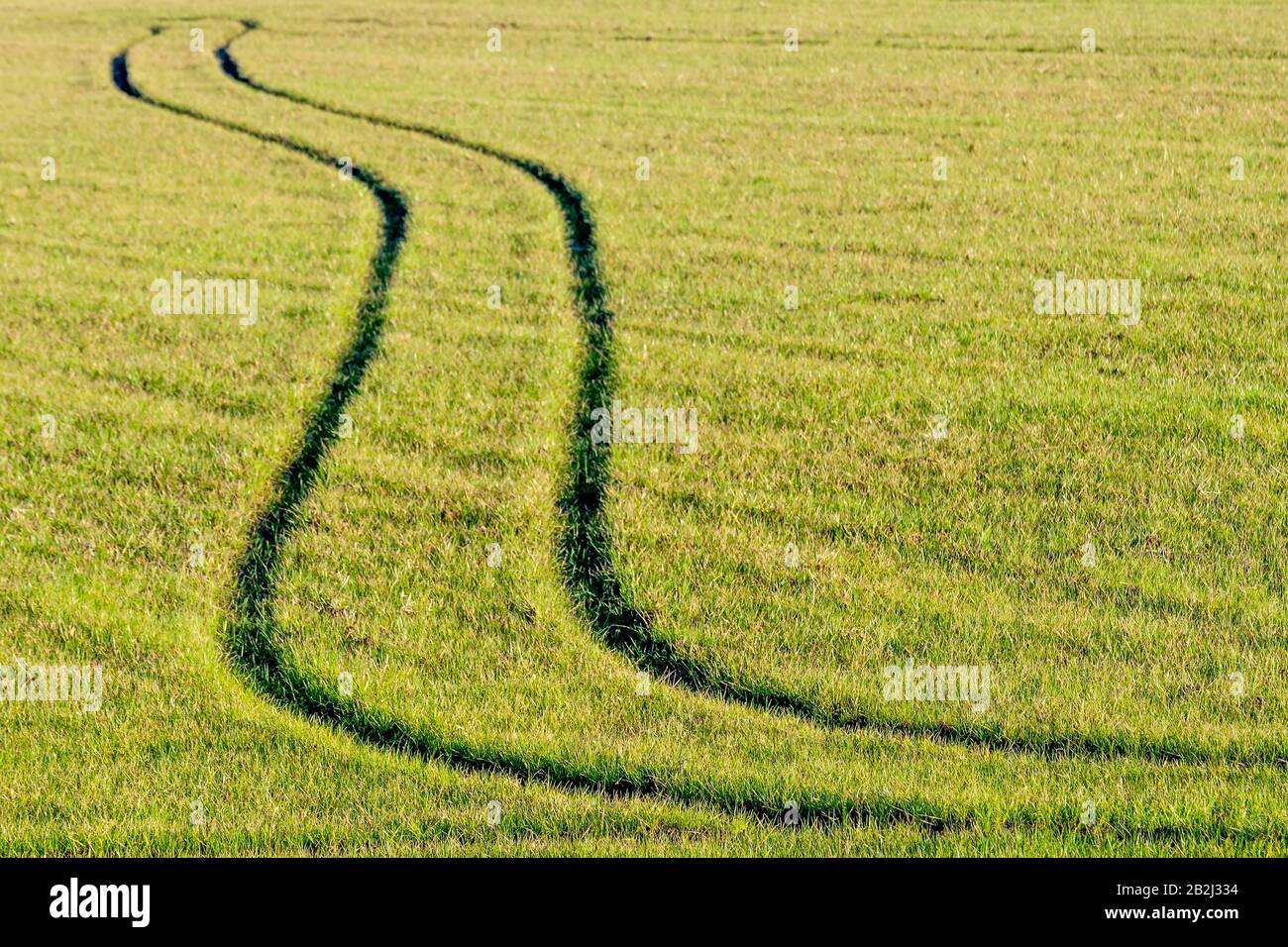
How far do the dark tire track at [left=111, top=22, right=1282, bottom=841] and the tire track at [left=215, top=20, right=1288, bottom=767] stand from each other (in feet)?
0.09

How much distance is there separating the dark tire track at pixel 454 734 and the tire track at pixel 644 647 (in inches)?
1.0

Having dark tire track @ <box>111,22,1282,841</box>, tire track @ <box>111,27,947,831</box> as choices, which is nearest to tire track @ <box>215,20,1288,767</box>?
dark tire track @ <box>111,22,1282,841</box>

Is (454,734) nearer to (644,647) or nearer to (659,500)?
(644,647)

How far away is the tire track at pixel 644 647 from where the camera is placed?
25.9 feet

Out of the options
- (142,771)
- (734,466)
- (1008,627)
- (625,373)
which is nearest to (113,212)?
(625,373)

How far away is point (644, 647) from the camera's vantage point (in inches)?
364

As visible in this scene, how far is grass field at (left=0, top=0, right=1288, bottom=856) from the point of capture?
7797 mm

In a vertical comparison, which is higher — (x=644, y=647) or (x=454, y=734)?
(x=644, y=647)

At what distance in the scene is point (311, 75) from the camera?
1292 inches

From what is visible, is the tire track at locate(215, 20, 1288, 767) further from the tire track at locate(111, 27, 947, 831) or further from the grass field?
the tire track at locate(111, 27, 947, 831)

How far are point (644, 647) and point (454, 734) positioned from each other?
160cm

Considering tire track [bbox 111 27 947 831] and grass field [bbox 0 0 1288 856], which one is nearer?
tire track [bbox 111 27 947 831]

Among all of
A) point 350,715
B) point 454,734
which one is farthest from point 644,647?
point 350,715
